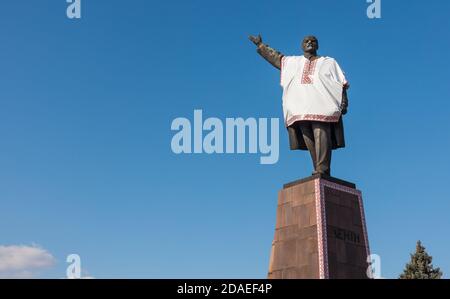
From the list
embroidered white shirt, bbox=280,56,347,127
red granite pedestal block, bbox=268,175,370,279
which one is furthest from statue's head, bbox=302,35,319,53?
red granite pedestal block, bbox=268,175,370,279

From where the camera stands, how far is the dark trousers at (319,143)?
16.5 meters

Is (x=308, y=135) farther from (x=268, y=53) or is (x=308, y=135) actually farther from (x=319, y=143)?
(x=268, y=53)

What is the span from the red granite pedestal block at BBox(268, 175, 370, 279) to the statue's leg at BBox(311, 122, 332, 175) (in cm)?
36

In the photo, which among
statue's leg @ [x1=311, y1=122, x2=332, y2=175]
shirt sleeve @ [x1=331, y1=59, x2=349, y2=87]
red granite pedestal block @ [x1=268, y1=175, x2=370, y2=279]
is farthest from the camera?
shirt sleeve @ [x1=331, y1=59, x2=349, y2=87]

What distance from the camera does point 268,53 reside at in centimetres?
1838

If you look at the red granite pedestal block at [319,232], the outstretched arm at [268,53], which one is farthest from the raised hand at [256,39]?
the red granite pedestal block at [319,232]

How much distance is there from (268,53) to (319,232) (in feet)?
19.5

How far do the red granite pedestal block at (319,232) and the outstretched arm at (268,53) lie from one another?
387 cm

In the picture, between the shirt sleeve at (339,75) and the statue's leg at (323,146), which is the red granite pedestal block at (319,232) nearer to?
the statue's leg at (323,146)

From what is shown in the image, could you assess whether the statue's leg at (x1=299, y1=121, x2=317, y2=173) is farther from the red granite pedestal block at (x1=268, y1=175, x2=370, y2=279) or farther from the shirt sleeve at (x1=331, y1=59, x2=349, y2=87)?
the shirt sleeve at (x1=331, y1=59, x2=349, y2=87)

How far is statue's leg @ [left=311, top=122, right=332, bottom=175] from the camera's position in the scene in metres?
16.5
